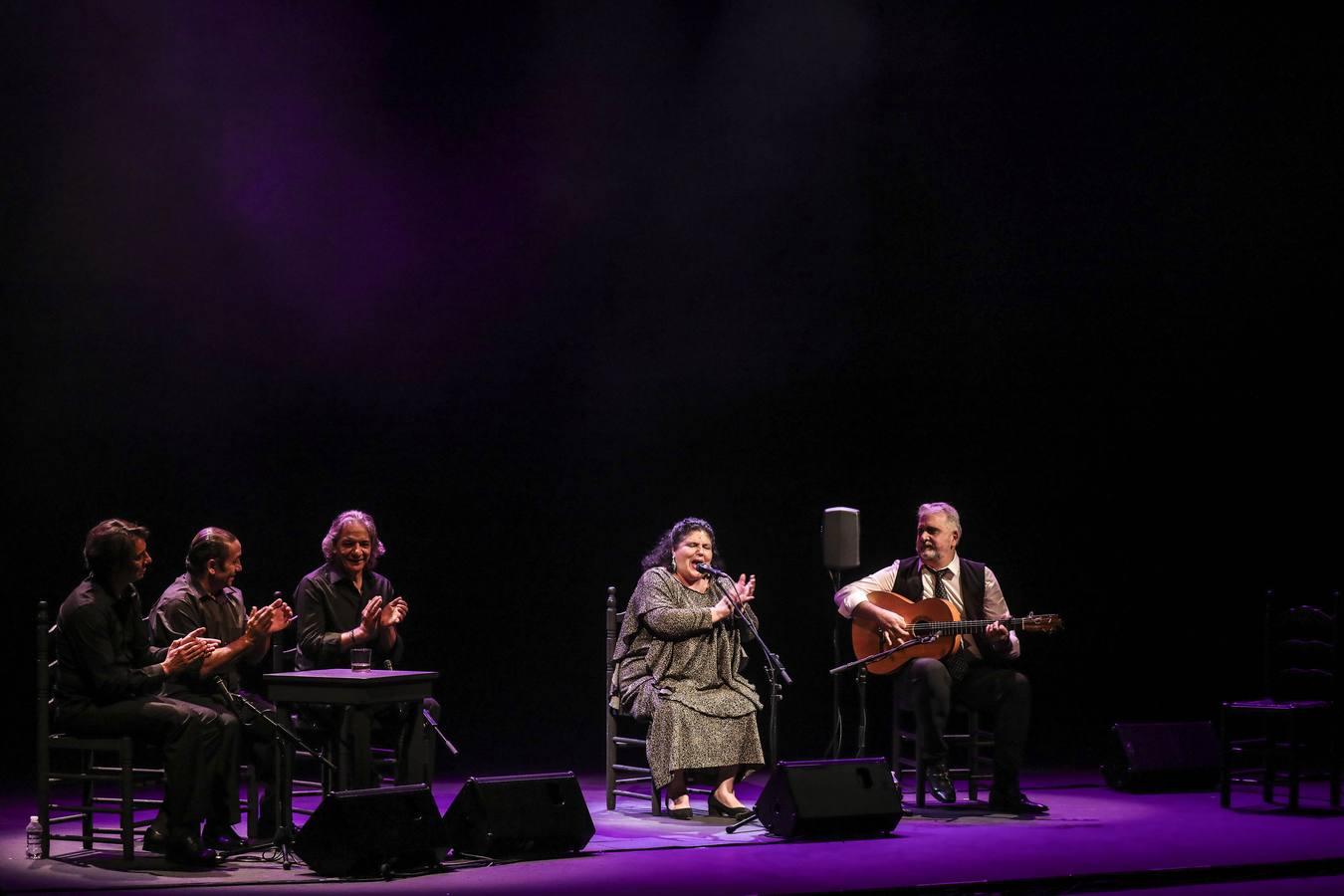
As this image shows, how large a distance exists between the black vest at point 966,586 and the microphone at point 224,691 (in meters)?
2.61

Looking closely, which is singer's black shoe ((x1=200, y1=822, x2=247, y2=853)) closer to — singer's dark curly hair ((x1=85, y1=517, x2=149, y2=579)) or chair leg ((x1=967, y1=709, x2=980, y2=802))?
singer's dark curly hair ((x1=85, y1=517, x2=149, y2=579))

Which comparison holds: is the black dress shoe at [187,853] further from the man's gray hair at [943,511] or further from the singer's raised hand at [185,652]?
the man's gray hair at [943,511]

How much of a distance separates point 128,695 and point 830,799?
2.28 m

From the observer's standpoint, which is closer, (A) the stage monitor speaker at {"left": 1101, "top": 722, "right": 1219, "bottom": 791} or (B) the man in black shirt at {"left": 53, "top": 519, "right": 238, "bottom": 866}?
(B) the man in black shirt at {"left": 53, "top": 519, "right": 238, "bottom": 866}

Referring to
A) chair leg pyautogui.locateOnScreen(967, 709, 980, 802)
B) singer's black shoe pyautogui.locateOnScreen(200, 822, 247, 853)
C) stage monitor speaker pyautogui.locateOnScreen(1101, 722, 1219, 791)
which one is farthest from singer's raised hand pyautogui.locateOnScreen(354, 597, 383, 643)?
stage monitor speaker pyautogui.locateOnScreen(1101, 722, 1219, 791)

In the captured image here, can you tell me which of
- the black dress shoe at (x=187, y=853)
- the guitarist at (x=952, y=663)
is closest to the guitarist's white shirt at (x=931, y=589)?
the guitarist at (x=952, y=663)

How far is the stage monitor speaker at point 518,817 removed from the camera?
466 cm

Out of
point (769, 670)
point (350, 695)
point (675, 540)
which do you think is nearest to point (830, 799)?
point (769, 670)

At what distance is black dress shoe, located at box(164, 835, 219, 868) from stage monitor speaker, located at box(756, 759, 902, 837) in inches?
71.5

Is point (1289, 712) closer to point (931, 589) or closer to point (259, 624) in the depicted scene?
point (931, 589)

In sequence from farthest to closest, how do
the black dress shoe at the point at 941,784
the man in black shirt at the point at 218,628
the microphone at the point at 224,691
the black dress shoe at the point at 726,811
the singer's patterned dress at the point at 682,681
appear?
the black dress shoe at the point at 941,784 → the singer's patterned dress at the point at 682,681 → the black dress shoe at the point at 726,811 → the man in black shirt at the point at 218,628 → the microphone at the point at 224,691

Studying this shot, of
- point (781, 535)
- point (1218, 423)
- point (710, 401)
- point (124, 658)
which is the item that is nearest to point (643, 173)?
point (710, 401)

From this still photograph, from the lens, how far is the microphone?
4773 mm

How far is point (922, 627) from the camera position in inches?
232
